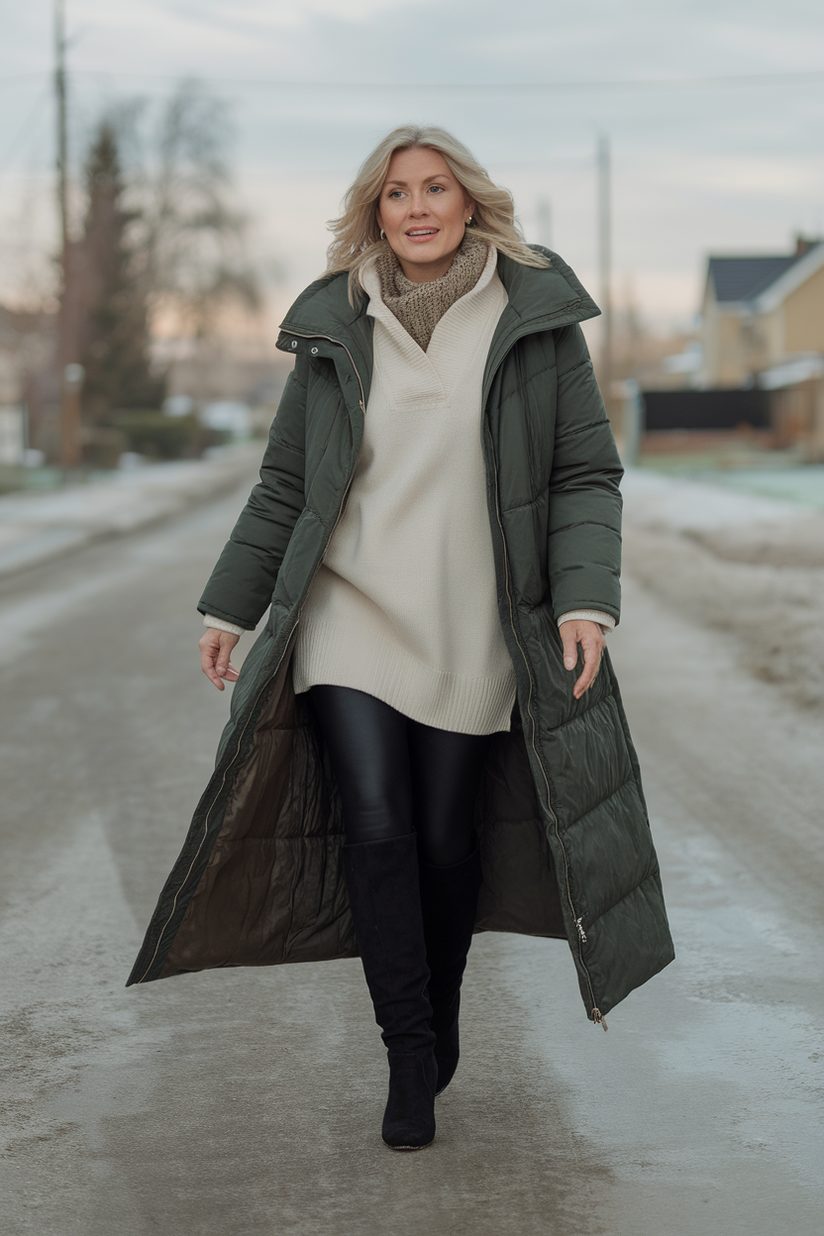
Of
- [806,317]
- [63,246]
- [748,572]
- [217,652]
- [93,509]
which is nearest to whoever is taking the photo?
[217,652]

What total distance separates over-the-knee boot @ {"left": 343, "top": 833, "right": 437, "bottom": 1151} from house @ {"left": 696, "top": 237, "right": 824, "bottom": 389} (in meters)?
48.2

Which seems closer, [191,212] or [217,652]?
[217,652]

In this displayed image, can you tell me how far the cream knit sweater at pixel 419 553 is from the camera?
298cm

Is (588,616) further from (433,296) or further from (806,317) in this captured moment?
(806,317)

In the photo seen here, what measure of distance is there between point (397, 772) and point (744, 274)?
195ft

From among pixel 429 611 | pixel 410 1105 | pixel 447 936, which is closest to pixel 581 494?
pixel 429 611

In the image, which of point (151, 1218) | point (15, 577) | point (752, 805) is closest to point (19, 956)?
point (151, 1218)

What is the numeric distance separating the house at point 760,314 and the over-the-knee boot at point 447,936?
157 ft

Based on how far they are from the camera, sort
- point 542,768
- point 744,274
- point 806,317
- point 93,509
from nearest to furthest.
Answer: point 542,768 → point 93,509 → point 806,317 → point 744,274

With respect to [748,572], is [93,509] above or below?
below

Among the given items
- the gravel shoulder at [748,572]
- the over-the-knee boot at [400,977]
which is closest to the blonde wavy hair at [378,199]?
the over-the-knee boot at [400,977]

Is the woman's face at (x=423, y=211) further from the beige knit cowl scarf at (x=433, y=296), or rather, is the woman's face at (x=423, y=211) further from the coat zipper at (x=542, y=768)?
the coat zipper at (x=542, y=768)

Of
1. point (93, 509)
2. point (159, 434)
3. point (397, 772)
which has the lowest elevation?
point (93, 509)

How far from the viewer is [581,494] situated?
9.92ft
